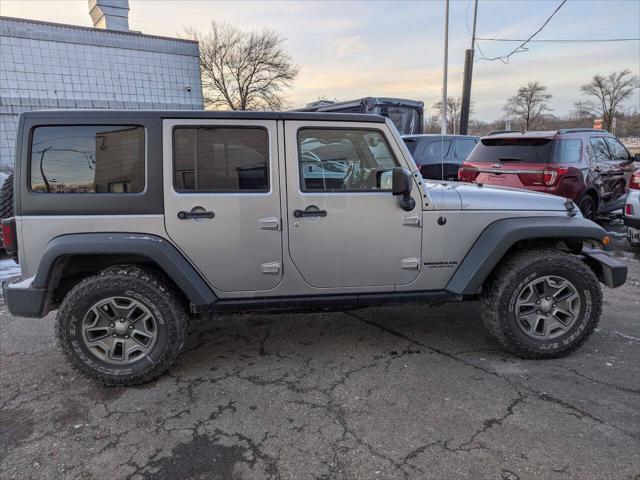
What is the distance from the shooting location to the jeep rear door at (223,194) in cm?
315

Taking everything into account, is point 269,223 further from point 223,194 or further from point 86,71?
point 86,71

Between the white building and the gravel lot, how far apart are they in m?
12.8

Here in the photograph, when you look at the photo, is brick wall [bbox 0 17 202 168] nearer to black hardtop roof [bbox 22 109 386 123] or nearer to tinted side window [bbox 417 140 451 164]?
tinted side window [bbox 417 140 451 164]

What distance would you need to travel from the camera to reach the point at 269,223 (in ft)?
10.6

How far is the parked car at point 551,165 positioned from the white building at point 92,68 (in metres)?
12.4

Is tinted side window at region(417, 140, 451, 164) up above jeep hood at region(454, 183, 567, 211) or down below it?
above

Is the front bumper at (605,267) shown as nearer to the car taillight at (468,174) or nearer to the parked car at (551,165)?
the parked car at (551,165)

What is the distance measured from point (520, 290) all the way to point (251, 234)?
2098 millimetres

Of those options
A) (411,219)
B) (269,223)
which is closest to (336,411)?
(269,223)

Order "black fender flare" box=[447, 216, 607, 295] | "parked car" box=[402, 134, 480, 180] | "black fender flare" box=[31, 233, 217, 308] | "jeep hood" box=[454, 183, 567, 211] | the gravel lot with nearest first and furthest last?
1. the gravel lot
2. "black fender flare" box=[31, 233, 217, 308]
3. "black fender flare" box=[447, 216, 607, 295]
4. "jeep hood" box=[454, 183, 567, 211]
5. "parked car" box=[402, 134, 480, 180]

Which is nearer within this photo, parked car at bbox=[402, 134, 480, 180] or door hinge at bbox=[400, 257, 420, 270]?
door hinge at bbox=[400, 257, 420, 270]

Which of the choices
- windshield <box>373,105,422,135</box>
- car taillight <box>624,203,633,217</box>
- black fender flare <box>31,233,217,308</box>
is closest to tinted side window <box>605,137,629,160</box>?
car taillight <box>624,203,633,217</box>

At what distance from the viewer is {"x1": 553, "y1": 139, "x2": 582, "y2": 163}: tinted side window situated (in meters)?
6.98

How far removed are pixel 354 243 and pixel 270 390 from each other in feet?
4.03
